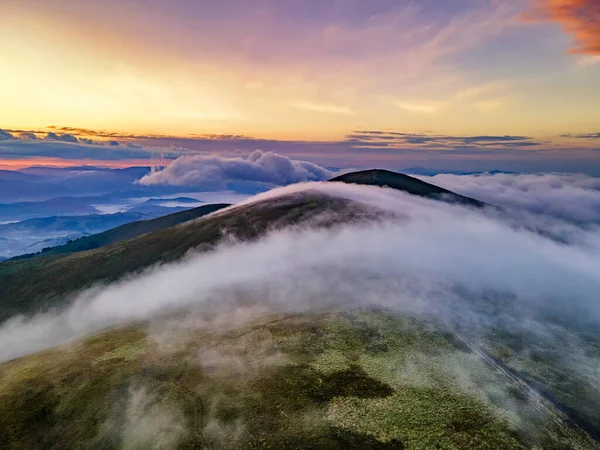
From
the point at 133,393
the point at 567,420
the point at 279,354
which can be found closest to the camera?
the point at 567,420

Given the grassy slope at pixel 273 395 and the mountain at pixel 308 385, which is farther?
the mountain at pixel 308 385

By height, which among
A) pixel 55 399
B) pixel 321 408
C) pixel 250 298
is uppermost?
pixel 321 408

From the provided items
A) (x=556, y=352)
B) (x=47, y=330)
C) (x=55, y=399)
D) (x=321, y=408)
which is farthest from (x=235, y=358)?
(x=47, y=330)

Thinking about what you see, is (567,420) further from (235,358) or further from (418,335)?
(235,358)

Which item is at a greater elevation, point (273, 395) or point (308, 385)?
point (273, 395)

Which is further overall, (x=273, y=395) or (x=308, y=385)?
(x=308, y=385)

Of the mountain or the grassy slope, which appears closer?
the grassy slope

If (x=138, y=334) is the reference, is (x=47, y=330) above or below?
below

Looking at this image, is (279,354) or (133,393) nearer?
(133,393)
